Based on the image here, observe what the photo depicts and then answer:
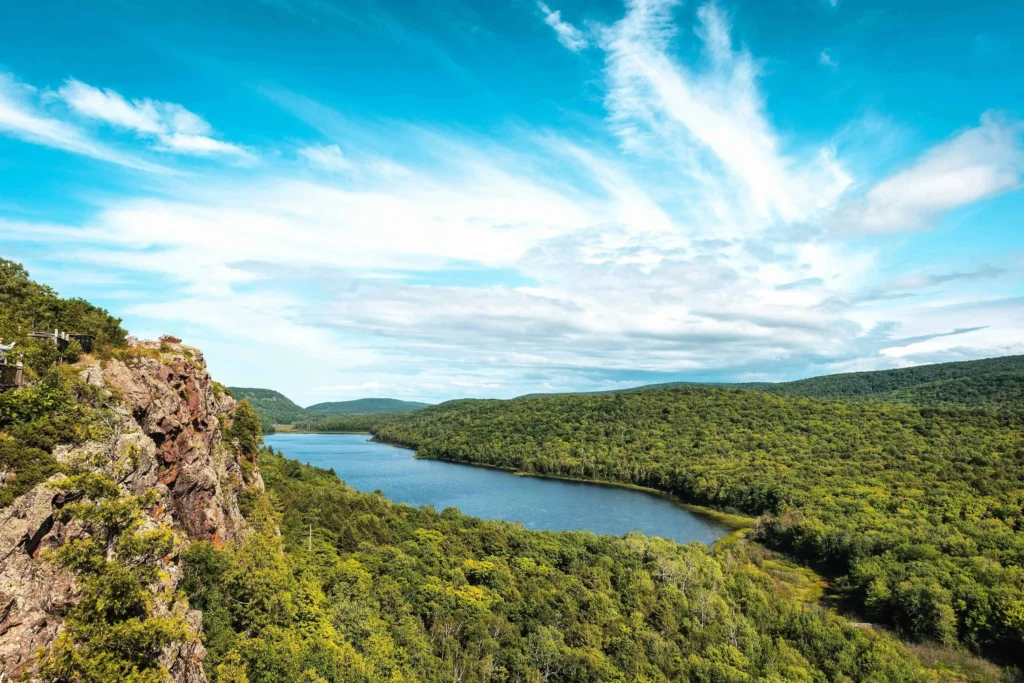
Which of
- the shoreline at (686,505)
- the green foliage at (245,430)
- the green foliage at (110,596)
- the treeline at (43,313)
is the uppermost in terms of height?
the treeline at (43,313)

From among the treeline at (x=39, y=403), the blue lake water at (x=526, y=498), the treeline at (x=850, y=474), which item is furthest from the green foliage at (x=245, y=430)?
the treeline at (x=850, y=474)

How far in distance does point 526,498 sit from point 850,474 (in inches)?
2647

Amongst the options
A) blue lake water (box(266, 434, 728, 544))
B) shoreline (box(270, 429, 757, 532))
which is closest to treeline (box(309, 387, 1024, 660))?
shoreline (box(270, 429, 757, 532))

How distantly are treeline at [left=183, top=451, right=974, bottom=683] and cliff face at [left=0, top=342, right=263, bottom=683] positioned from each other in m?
2.65

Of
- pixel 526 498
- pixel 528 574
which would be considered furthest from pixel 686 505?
pixel 528 574

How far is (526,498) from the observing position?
120 m

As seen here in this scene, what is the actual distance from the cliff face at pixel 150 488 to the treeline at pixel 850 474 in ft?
238

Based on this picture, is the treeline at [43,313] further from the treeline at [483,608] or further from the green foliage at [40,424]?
the treeline at [483,608]

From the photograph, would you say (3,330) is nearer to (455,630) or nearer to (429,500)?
(455,630)

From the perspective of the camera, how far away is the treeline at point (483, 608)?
27.7m

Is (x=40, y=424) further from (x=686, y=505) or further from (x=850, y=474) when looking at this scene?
(x=850, y=474)

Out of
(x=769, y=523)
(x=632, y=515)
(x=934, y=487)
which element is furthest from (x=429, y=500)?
(x=934, y=487)

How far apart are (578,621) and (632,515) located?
192ft

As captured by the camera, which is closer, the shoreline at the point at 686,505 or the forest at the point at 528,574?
the forest at the point at 528,574
